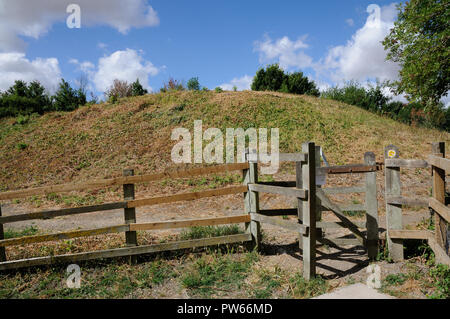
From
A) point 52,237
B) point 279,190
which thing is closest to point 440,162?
point 279,190

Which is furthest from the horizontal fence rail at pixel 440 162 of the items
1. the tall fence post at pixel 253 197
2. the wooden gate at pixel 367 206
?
the tall fence post at pixel 253 197

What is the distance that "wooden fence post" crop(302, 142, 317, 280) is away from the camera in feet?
14.4

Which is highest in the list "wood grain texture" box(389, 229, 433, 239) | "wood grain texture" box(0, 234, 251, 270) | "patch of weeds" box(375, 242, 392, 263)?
"wood grain texture" box(389, 229, 433, 239)

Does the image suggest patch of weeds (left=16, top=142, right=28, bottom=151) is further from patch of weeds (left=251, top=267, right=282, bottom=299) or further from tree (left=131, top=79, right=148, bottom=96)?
patch of weeds (left=251, top=267, right=282, bottom=299)

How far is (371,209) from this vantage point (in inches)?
199

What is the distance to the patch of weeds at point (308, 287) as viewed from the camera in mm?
4117

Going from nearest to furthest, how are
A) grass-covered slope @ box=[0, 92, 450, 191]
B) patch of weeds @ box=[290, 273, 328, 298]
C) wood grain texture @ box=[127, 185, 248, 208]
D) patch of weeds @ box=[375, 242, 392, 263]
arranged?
patch of weeds @ box=[290, 273, 328, 298] → patch of weeds @ box=[375, 242, 392, 263] → wood grain texture @ box=[127, 185, 248, 208] → grass-covered slope @ box=[0, 92, 450, 191]

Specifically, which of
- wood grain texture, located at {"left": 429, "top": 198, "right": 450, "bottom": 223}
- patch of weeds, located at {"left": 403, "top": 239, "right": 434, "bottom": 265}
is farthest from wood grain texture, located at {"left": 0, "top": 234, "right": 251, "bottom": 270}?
wood grain texture, located at {"left": 429, "top": 198, "right": 450, "bottom": 223}

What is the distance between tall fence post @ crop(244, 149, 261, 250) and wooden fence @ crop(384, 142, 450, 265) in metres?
2.04

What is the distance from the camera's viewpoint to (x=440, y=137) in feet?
58.5

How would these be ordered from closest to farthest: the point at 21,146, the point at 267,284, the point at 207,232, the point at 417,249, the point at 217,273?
the point at 267,284, the point at 217,273, the point at 417,249, the point at 207,232, the point at 21,146

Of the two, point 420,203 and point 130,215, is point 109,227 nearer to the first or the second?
point 130,215

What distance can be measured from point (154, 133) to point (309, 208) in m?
14.4
